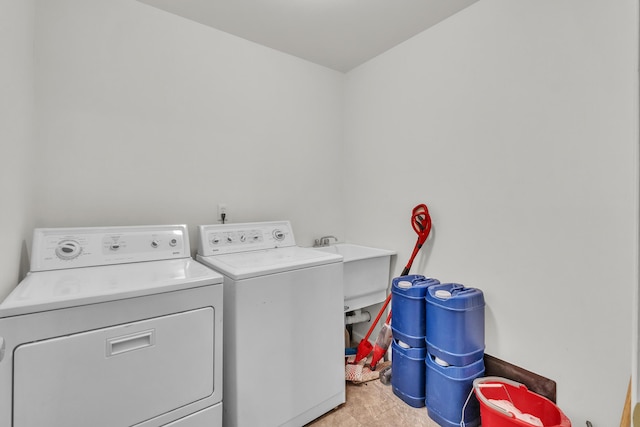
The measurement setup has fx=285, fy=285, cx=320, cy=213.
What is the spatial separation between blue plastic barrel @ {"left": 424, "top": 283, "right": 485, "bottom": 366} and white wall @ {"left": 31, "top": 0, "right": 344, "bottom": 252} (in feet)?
4.00

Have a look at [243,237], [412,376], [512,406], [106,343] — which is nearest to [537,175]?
[512,406]

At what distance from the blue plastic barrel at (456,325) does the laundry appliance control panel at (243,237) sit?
3.51 feet

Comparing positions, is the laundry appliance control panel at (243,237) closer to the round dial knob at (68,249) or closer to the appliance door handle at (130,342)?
the round dial knob at (68,249)

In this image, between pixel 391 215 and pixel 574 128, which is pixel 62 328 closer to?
pixel 391 215

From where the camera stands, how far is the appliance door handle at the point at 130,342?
3.33 feet

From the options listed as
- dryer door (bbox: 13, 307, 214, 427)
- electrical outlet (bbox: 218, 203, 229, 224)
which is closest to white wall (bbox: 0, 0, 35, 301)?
dryer door (bbox: 13, 307, 214, 427)

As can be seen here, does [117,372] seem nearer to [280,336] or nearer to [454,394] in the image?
[280,336]

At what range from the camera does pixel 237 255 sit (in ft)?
5.90

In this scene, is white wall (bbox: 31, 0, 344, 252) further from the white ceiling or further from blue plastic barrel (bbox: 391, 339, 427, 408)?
blue plastic barrel (bbox: 391, 339, 427, 408)

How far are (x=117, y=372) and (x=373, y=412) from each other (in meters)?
1.37

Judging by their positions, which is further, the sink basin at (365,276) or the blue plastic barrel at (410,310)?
the sink basin at (365,276)

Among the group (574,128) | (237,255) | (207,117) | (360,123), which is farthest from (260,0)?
(574,128)

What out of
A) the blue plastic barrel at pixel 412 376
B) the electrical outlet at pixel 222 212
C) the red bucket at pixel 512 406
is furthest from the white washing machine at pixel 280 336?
the red bucket at pixel 512 406

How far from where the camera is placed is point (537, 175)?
1.49 meters
